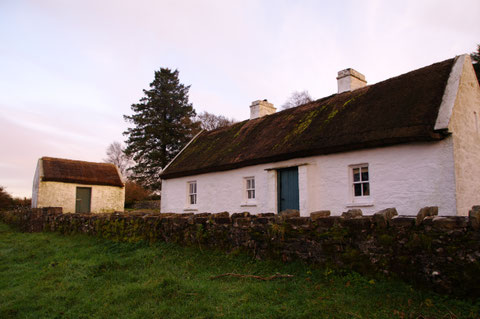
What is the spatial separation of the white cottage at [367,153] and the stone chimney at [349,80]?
0.04m

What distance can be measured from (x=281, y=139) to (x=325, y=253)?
Answer: 26.6ft

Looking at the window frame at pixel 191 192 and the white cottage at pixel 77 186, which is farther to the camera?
the white cottage at pixel 77 186

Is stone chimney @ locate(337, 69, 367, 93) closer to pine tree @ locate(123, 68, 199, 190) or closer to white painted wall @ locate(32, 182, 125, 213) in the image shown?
white painted wall @ locate(32, 182, 125, 213)

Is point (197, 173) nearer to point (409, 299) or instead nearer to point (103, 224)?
point (103, 224)

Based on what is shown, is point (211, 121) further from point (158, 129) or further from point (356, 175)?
point (356, 175)

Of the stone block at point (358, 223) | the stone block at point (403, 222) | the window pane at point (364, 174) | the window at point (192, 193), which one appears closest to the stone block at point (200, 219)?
the stone block at point (358, 223)

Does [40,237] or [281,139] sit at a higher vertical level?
[281,139]

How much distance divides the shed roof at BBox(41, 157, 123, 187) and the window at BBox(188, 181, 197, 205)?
969 cm

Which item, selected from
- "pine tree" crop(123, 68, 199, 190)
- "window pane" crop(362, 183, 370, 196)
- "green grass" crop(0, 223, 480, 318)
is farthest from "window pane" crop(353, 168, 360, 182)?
"pine tree" crop(123, 68, 199, 190)

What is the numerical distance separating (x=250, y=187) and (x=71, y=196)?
14.4 m

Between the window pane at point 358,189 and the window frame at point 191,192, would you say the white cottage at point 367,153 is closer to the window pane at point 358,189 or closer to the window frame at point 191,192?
the window pane at point 358,189

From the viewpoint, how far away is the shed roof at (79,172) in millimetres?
22500

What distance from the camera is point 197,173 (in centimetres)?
1642

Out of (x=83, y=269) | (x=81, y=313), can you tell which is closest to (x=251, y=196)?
(x=83, y=269)
